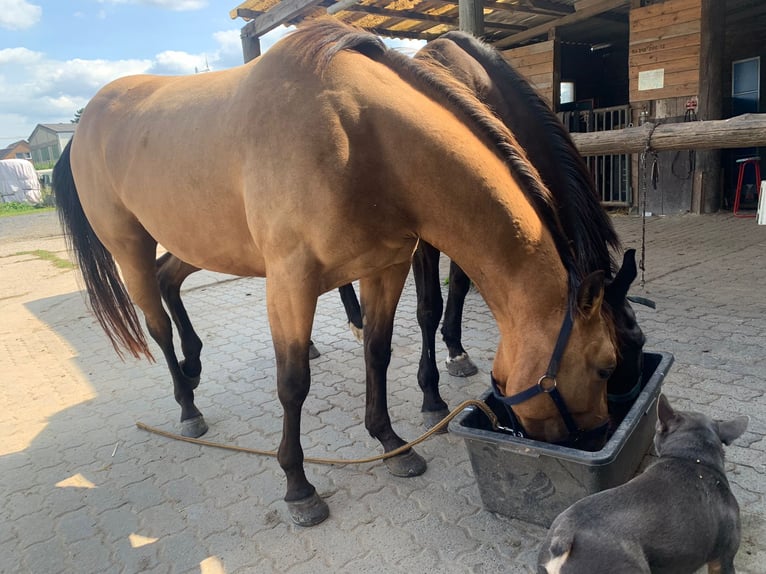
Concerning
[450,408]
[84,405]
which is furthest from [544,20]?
[84,405]

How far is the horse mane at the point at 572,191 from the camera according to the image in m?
1.88

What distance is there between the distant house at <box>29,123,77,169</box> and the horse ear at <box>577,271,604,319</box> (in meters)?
62.1

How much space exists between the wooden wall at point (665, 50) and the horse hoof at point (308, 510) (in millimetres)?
8112

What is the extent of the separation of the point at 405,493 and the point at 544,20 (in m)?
9.43

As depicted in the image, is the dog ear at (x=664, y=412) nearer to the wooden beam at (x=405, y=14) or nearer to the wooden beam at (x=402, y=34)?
the wooden beam at (x=405, y=14)

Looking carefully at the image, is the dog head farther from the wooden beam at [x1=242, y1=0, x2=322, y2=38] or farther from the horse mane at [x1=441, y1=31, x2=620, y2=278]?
the wooden beam at [x1=242, y1=0, x2=322, y2=38]

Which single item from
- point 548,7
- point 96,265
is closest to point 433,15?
point 548,7

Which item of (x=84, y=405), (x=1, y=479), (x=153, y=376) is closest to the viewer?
(x=1, y=479)

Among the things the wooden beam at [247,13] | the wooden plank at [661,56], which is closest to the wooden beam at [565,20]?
the wooden plank at [661,56]

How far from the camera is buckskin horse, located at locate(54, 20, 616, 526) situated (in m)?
1.82

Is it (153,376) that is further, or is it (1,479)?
(153,376)

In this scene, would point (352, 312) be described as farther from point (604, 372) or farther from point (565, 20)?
point (565, 20)

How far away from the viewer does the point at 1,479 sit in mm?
2830

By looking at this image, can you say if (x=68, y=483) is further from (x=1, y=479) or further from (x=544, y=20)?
(x=544, y=20)
